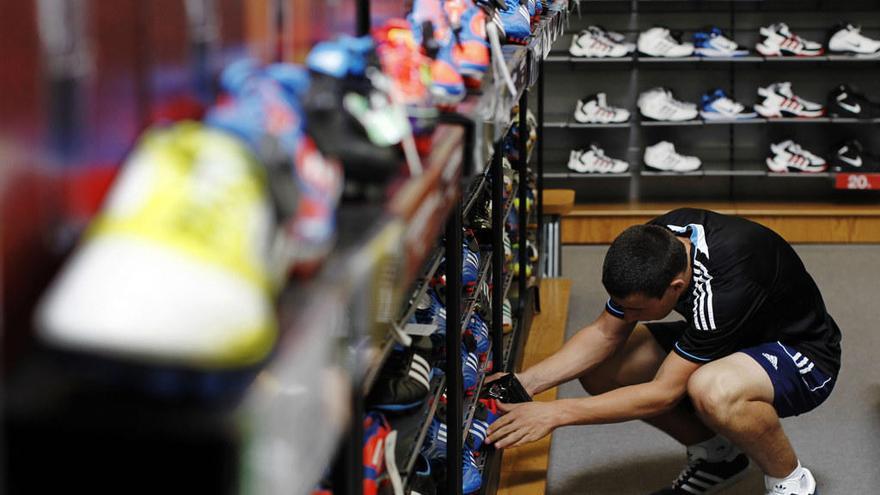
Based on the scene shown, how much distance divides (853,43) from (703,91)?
3.08 ft

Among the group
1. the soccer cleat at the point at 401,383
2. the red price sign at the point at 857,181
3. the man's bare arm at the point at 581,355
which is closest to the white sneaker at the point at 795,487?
the man's bare arm at the point at 581,355

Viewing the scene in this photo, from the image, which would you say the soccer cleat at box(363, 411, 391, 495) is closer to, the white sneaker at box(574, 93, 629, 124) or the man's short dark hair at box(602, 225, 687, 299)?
the man's short dark hair at box(602, 225, 687, 299)

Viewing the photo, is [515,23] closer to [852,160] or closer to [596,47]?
[596,47]

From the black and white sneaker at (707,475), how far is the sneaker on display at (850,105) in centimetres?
402

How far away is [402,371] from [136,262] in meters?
1.51

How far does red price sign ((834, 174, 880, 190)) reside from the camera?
6941mm

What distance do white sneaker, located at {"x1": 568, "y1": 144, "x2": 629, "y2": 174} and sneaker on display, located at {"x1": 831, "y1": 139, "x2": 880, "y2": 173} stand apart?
1.23 m

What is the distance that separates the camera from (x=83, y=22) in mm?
1038

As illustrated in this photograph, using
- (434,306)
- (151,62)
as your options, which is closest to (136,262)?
(151,62)

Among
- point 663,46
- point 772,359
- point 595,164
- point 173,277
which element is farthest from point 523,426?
point 663,46

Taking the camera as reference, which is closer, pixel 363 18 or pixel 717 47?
pixel 363 18

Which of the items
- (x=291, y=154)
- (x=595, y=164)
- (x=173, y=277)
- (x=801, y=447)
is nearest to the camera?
(x=173, y=277)

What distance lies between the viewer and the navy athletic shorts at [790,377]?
10.9 ft

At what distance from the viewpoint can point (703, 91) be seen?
751 cm
